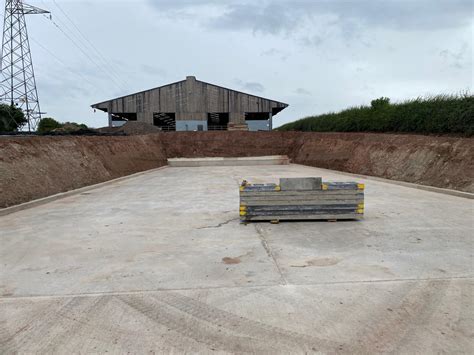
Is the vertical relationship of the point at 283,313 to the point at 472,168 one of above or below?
below

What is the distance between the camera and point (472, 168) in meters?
12.0

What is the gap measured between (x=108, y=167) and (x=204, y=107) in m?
26.2

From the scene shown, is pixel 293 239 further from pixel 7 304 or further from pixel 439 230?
pixel 7 304

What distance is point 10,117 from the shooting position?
45688 mm

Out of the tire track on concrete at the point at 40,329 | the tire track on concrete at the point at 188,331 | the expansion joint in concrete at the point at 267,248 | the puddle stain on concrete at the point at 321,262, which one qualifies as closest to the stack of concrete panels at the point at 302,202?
the expansion joint in concrete at the point at 267,248

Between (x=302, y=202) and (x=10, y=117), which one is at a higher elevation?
(x=10, y=117)

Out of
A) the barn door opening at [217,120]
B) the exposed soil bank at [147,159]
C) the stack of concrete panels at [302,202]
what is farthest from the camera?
the barn door opening at [217,120]

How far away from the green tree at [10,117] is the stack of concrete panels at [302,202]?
45451 millimetres

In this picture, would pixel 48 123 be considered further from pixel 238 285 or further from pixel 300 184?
pixel 238 285

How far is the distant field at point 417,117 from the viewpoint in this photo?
587 inches

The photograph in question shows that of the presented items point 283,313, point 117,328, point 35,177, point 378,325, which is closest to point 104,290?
point 117,328

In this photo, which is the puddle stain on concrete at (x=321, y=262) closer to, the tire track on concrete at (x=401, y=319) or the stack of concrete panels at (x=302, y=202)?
the tire track on concrete at (x=401, y=319)

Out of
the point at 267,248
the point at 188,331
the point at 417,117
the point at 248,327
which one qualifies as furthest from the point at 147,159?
the point at 248,327

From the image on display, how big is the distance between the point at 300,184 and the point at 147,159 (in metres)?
21.1
